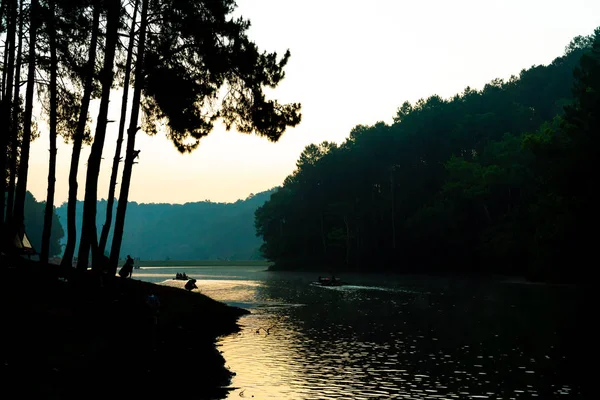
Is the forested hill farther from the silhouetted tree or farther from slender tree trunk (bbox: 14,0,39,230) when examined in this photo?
slender tree trunk (bbox: 14,0,39,230)

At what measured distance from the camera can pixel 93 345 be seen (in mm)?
21641

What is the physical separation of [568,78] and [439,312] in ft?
397

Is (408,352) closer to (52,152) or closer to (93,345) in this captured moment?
(93,345)

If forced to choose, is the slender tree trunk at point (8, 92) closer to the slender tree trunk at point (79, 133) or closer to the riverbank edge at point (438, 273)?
the slender tree trunk at point (79, 133)

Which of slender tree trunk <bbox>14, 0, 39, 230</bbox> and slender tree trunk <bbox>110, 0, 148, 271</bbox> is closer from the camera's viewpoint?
slender tree trunk <bbox>110, 0, 148, 271</bbox>

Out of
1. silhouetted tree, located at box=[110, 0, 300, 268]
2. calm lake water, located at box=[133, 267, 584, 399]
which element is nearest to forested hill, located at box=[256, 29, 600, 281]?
calm lake water, located at box=[133, 267, 584, 399]

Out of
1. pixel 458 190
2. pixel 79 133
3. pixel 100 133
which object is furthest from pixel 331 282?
pixel 100 133

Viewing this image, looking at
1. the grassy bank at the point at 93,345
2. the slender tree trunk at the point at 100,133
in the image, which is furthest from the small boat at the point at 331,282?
the slender tree trunk at the point at 100,133

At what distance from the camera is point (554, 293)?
62844 millimetres

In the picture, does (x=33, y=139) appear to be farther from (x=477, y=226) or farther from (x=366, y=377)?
(x=477, y=226)

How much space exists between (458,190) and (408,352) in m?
92.1

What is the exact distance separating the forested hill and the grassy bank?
160 ft

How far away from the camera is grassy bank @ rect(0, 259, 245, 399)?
1747 cm

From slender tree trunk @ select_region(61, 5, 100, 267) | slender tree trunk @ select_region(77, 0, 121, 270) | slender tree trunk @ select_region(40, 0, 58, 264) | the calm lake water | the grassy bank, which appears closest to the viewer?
the grassy bank
